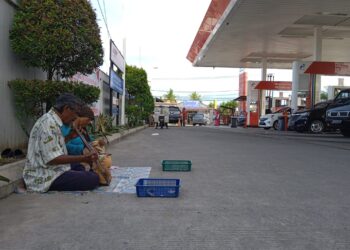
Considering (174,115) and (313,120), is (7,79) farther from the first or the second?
(174,115)

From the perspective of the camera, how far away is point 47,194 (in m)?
5.91

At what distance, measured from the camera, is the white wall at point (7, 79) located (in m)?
8.41

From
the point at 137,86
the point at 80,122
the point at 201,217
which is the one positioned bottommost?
the point at 201,217

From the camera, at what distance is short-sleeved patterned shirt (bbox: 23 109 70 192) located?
580 cm

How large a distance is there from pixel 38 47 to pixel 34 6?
88cm

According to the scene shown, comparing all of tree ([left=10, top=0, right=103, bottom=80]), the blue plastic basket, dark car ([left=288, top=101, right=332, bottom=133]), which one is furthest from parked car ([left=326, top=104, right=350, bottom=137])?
the blue plastic basket

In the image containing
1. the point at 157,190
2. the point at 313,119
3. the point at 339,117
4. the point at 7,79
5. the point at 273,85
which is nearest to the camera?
the point at 157,190

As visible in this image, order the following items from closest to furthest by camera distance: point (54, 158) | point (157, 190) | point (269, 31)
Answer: point (54, 158), point (157, 190), point (269, 31)

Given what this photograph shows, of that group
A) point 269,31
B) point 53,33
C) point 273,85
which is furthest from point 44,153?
point 273,85

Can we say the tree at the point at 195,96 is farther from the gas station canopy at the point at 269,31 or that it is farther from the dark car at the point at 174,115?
the gas station canopy at the point at 269,31

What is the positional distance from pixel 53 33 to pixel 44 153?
12.9ft

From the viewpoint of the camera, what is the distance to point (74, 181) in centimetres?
601

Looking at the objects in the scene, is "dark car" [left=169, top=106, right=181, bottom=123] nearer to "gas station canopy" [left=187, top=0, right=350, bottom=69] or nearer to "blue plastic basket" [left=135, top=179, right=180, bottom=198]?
"gas station canopy" [left=187, top=0, right=350, bottom=69]

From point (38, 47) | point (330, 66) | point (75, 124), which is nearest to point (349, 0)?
point (330, 66)
